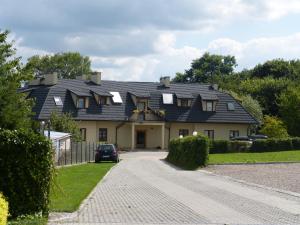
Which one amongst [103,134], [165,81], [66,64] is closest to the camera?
[103,134]

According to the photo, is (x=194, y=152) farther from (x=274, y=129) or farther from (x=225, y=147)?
(x=274, y=129)

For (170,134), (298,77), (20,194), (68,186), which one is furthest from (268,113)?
(20,194)

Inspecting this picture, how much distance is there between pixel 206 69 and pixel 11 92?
327 ft

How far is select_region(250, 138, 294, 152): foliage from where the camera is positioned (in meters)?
54.2

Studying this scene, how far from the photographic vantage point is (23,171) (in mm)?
13430

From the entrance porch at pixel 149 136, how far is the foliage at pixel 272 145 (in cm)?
1624

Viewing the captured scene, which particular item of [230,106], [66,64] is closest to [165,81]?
[230,106]

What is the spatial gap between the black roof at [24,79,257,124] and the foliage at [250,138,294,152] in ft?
52.1

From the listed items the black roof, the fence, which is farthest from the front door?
the fence

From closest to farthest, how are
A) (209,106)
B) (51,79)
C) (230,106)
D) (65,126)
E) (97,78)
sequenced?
(65,126) → (51,79) → (97,78) → (209,106) → (230,106)

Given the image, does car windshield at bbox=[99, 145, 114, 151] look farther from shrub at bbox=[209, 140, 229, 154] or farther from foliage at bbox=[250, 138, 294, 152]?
foliage at bbox=[250, 138, 294, 152]

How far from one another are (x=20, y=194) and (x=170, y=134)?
56927 mm

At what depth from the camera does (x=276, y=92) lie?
88875 mm

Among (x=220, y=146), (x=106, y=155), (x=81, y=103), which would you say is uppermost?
(x=81, y=103)
